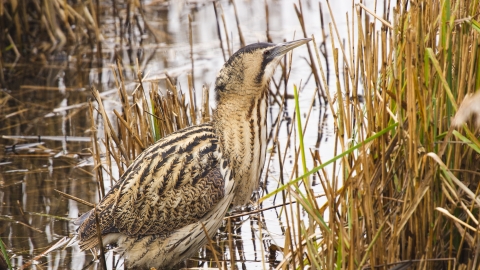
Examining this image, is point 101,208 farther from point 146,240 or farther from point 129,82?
point 129,82

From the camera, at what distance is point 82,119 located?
645 centimetres

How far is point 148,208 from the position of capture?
3.99 meters

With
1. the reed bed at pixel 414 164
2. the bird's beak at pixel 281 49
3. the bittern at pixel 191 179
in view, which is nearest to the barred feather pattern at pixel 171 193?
the bittern at pixel 191 179

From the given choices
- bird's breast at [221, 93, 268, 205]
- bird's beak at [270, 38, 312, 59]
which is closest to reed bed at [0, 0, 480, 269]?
bird's beak at [270, 38, 312, 59]

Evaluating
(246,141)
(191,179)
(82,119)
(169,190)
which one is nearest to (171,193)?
(169,190)

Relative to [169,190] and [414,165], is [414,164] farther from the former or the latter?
[169,190]

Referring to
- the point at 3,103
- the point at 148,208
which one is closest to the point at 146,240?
the point at 148,208

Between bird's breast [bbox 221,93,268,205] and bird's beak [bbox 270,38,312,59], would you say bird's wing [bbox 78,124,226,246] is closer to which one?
bird's breast [bbox 221,93,268,205]

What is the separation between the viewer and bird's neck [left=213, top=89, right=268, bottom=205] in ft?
13.3

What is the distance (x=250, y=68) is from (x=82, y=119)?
273 cm

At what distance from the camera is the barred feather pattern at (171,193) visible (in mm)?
3969

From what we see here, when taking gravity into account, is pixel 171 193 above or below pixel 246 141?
below

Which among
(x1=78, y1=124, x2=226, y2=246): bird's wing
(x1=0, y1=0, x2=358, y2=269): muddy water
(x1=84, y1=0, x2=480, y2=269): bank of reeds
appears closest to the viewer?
(x1=84, y1=0, x2=480, y2=269): bank of reeds

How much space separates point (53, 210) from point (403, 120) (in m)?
2.63
